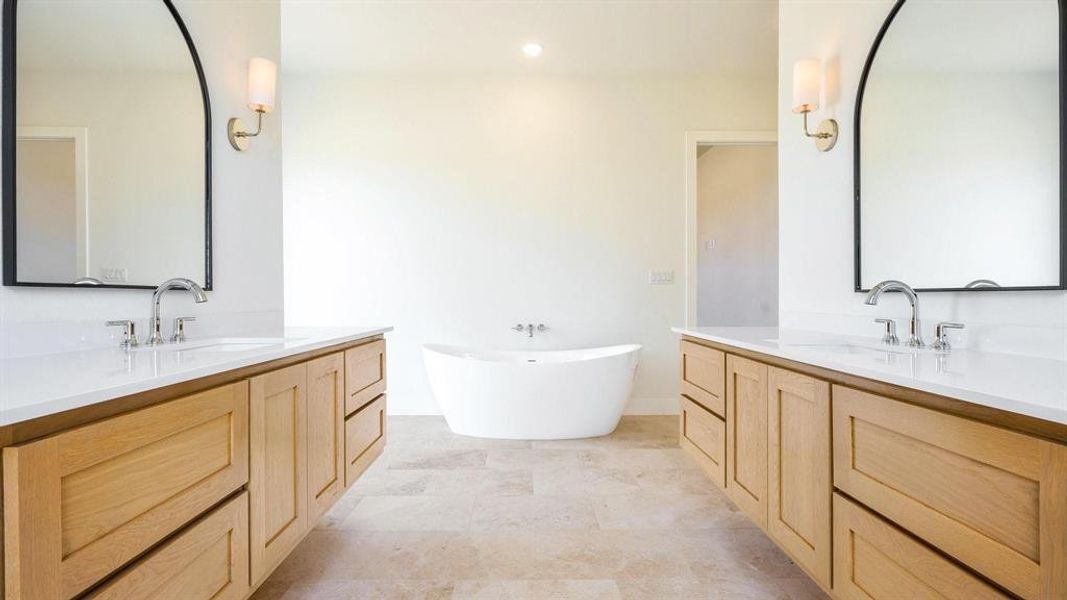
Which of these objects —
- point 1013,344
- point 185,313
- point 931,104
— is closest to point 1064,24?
point 931,104

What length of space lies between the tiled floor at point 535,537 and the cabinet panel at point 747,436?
289 mm

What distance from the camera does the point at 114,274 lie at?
1368 millimetres

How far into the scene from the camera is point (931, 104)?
147 cm

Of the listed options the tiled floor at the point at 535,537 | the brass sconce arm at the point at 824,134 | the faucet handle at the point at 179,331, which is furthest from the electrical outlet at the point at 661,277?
the faucet handle at the point at 179,331

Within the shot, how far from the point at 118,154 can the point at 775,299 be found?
17.0 ft

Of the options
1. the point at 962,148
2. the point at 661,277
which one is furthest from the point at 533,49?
the point at 962,148

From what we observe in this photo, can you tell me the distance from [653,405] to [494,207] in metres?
1.94

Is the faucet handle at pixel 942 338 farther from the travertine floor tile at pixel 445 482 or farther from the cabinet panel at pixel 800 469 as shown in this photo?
the travertine floor tile at pixel 445 482

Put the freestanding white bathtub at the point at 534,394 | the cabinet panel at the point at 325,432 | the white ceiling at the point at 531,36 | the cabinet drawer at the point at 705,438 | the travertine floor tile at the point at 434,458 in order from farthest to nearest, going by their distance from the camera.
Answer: the freestanding white bathtub at the point at 534,394 → the white ceiling at the point at 531,36 → the travertine floor tile at the point at 434,458 → the cabinet drawer at the point at 705,438 → the cabinet panel at the point at 325,432

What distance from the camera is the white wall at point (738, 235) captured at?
4906 mm

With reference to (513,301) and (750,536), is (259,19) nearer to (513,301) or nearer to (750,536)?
(513,301)

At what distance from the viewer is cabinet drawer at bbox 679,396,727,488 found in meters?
1.76

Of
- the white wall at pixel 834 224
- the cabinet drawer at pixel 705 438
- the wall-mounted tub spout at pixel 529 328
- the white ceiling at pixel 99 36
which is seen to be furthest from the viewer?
the wall-mounted tub spout at pixel 529 328

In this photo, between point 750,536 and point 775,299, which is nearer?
point 750,536
